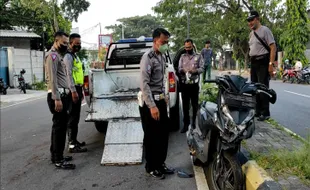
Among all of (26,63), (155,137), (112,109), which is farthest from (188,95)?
(26,63)

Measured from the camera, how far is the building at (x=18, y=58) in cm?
2038

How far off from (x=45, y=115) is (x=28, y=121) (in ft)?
3.09

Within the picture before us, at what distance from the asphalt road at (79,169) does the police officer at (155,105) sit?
8.9 inches

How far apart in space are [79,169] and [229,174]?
7.55 ft

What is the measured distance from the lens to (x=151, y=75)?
4.22m

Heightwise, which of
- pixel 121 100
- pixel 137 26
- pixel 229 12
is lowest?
pixel 121 100

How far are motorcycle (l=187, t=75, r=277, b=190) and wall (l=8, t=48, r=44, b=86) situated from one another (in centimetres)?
1906

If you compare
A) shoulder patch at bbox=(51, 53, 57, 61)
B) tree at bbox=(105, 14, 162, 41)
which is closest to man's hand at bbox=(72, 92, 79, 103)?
shoulder patch at bbox=(51, 53, 57, 61)

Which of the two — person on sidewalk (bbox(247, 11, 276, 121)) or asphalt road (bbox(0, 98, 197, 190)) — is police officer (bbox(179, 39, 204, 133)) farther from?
person on sidewalk (bbox(247, 11, 276, 121))

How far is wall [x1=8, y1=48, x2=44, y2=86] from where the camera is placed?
20.5 m

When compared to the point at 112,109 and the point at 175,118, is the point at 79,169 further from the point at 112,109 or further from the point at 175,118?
the point at 175,118

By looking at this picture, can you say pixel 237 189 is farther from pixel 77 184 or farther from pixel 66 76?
pixel 66 76

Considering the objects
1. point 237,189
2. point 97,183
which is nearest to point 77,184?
point 97,183

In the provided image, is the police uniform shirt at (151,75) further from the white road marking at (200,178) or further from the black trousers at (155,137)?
the white road marking at (200,178)
